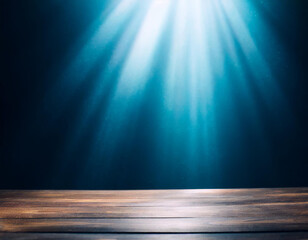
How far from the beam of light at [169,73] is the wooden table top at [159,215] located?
0.65 metres

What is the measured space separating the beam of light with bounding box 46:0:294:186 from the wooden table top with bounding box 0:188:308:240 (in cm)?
65

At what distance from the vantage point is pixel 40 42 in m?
2.43

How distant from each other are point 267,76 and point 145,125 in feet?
3.42

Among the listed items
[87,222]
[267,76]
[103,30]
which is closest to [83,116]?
[103,30]

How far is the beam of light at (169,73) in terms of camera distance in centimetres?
226

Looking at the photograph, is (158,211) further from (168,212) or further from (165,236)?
(165,236)

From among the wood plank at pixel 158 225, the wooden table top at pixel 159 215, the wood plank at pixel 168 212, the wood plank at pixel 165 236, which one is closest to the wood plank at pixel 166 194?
the wooden table top at pixel 159 215

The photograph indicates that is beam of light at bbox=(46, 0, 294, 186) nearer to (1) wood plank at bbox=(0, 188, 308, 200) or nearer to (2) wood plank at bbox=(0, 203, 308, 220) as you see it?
(1) wood plank at bbox=(0, 188, 308, 200)

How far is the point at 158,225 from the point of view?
3.43 feet

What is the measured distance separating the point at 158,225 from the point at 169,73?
1.47 metres

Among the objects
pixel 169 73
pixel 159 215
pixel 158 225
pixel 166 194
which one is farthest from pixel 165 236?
pixel 169 73

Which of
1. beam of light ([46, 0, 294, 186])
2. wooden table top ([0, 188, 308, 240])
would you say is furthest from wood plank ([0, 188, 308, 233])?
beam of light ([46, 0, 294, 186])

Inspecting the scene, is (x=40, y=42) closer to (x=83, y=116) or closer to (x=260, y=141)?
(x=83, y=116)

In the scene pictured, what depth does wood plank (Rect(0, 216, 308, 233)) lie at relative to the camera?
3.26 ft
